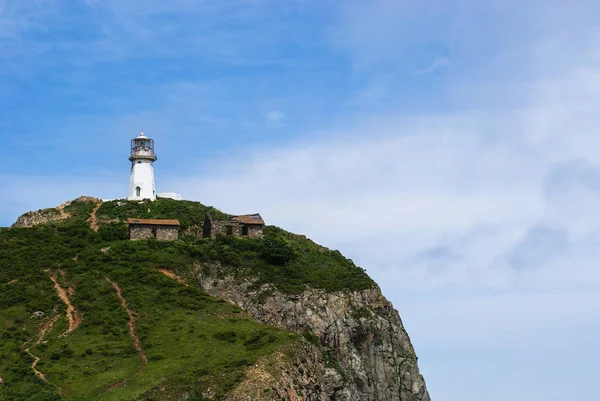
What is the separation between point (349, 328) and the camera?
101 m

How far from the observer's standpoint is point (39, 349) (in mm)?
84938

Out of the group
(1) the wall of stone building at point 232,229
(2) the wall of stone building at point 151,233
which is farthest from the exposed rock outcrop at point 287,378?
(2) the wall of stone building at point 151,233

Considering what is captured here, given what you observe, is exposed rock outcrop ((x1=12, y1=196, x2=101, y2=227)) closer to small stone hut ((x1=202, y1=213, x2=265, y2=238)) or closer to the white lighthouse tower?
the white lighthouse tower

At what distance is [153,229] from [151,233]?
532mm

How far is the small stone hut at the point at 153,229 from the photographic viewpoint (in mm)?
108688

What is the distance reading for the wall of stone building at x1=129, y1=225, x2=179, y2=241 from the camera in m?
109

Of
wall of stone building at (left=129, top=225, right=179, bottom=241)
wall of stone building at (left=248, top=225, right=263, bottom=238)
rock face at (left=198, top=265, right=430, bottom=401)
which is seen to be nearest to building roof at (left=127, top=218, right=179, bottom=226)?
wall of stone building at (left=129, top=225, right=179, bottom=241)

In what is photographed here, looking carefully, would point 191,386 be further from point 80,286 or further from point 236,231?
point 236,231

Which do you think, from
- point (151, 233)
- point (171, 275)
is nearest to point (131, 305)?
point (171, 275)

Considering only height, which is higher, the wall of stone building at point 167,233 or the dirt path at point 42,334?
the wall of stone building at point 167,233

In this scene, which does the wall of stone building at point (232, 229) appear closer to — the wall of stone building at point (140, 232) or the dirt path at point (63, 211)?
the wall of stone building at point (140, 232)

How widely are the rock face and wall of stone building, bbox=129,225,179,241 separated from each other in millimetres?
8500

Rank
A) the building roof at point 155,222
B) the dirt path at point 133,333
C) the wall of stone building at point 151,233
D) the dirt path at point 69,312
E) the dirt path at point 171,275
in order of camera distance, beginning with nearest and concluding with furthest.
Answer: the dirt path at point 133,333 → the dirt path at point 69,312 → the dirt path at point 171,275 → the building roof at point 155,222 → the wall of stone building at point 151,233

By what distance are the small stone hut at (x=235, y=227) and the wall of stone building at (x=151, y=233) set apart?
5.03 metres
